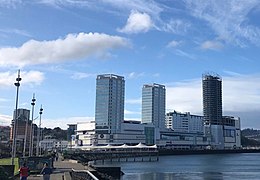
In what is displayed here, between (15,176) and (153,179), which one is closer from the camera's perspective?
(15,176)

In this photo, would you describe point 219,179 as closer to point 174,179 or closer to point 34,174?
point 174,179

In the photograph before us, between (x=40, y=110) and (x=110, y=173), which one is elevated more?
(x=40, y=110)

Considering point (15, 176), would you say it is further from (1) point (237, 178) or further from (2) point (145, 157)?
(2) point (145, 157)

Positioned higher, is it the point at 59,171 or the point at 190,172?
the point at 59,171

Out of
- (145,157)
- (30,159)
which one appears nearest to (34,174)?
(30,159)

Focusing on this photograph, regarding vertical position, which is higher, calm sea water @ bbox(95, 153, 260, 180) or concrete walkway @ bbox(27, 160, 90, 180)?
concrete walkway @ bbox(27, 160, 90, 180)

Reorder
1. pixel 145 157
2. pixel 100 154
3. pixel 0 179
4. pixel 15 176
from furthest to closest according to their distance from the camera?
pixel 145 157 < pixel 100 154 < pixel 15 176 < pixel 0 179

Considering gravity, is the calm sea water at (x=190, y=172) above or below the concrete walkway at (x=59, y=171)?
below

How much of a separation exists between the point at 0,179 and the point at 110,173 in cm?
4884

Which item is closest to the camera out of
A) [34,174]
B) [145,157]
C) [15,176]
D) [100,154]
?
[15,176]

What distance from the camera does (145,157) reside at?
187 metres

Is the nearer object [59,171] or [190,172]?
[59,171]

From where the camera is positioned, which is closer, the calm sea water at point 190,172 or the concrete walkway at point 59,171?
the concrete walkway at point 59,171

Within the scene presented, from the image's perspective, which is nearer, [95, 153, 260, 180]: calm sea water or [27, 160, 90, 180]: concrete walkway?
[27, 160, 90, 180]: concrete walkway
